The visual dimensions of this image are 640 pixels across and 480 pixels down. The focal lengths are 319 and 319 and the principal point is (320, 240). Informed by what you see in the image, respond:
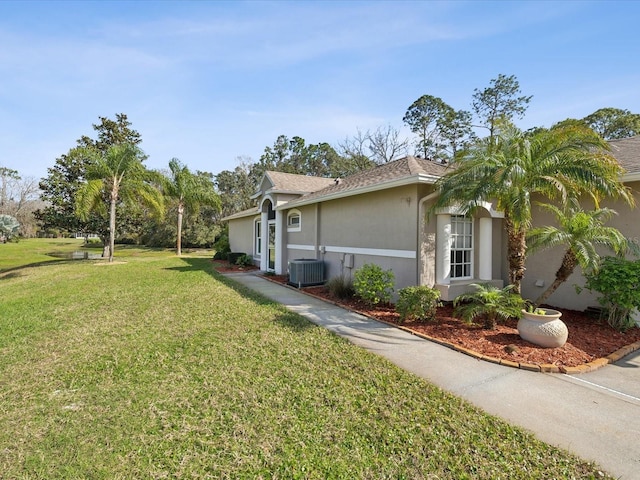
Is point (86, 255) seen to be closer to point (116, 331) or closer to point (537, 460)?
point (116, 331)

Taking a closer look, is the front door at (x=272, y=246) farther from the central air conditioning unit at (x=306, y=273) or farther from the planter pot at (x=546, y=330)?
the planter pot at (x=546, y=330)

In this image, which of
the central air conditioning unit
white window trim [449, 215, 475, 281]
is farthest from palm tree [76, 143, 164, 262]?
white window trim [449, 215, 475, 281]

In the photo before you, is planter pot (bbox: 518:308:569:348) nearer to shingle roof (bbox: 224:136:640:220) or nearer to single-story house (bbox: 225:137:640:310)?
single-story house (bbox: 225:137:640:310)

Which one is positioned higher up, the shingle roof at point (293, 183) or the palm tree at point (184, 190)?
the palm tree at point (184, 190)

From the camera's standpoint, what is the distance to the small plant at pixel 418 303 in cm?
718

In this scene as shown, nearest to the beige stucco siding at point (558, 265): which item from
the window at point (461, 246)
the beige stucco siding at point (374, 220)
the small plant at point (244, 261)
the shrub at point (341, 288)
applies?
the window at point (461, 246)

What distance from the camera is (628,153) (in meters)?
8.66

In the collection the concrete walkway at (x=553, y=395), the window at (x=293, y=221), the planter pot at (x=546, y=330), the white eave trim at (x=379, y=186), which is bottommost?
the concrete walkway at (x=553, y=395)

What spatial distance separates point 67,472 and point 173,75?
1273cm

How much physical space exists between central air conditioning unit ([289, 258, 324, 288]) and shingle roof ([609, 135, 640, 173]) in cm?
898

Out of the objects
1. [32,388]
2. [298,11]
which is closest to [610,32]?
[298,11]

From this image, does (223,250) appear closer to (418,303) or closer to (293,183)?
(293,183)

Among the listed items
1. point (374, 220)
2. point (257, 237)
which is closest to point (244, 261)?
point (257, 237)

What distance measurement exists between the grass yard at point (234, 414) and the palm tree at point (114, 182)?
50.7 ft
